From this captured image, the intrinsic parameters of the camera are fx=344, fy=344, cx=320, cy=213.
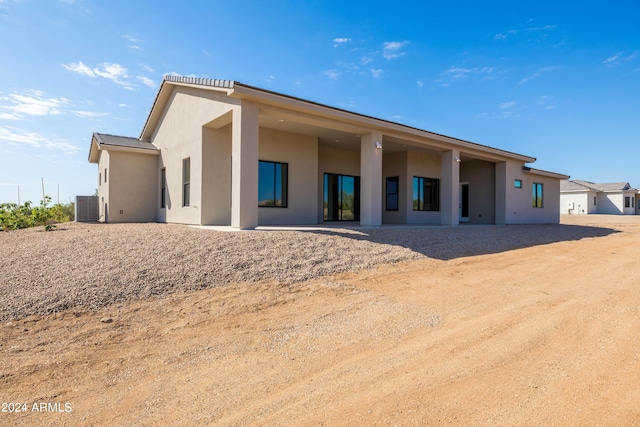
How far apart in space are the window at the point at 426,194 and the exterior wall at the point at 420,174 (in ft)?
0.71

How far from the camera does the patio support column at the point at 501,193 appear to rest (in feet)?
55.7

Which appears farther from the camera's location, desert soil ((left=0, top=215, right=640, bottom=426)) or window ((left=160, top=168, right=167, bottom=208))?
window ((left=160, top=168, right=167, bottom=208))

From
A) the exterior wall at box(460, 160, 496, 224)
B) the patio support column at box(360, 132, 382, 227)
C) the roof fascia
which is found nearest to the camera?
the patio support column at box(360, 132, 382, 227)

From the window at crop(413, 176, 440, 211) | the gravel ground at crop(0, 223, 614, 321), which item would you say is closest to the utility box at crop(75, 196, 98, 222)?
the gravel ground at crop(0, 223, 614, 321)

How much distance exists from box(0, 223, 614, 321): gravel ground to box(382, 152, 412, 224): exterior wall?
7.24m

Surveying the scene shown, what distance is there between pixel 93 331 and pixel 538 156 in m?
20.9

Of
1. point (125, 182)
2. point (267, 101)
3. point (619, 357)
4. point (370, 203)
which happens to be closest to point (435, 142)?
point (370, 203)

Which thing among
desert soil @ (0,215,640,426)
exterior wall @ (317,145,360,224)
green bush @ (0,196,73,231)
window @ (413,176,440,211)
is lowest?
desert soil @ (0,215,640,426)

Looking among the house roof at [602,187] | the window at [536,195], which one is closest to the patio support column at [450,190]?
the window at [536,195]

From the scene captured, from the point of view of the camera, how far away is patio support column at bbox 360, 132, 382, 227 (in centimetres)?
1165

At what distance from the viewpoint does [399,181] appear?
55.5ft

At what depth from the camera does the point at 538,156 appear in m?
18.5

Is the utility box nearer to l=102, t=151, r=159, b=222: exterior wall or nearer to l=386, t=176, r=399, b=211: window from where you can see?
l=102, t=151, r=159, b=222: exterior wall

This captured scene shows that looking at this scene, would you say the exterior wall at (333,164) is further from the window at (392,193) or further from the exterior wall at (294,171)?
the window at (392,193)
